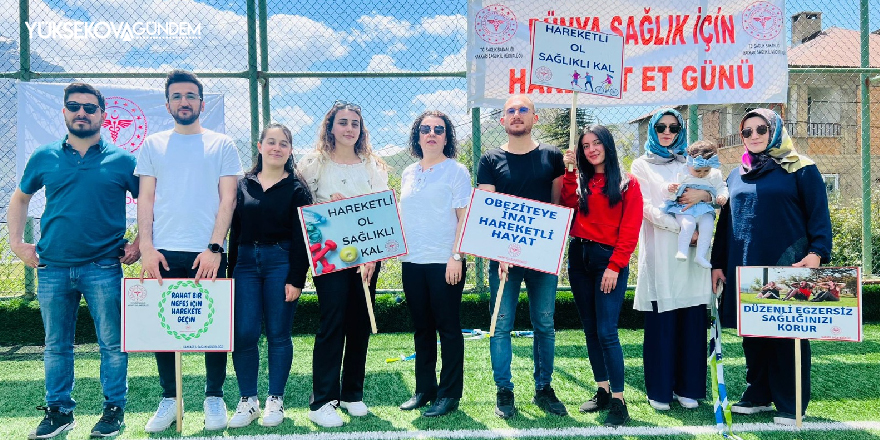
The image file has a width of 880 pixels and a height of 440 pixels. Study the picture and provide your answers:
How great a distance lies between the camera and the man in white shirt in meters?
3.71

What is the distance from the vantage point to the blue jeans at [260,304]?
3797 mm

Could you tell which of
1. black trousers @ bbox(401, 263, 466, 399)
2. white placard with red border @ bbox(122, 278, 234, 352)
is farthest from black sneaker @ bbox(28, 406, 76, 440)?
black trousers @ bbox(401, 263, 466, 399)

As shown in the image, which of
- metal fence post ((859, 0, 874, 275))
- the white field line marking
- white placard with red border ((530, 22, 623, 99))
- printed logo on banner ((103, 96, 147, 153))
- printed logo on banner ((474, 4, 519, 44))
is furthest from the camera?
metal fence post ((859, 0, 874, 275))

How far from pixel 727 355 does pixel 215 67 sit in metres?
5.47

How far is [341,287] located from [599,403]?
1.84 meters

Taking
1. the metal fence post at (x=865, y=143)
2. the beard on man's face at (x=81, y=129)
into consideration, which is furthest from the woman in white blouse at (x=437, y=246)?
the metal fence post at (x=865, y=143)

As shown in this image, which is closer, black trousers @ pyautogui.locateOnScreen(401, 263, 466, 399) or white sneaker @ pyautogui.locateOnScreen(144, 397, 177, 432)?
white sneaker @ pyautogui.locateOnScreen(144, 397, 177, 432)

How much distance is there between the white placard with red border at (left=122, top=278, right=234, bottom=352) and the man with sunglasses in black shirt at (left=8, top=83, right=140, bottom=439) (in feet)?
0.58

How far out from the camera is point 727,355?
18.5 ft

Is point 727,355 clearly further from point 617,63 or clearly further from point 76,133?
point 76,133

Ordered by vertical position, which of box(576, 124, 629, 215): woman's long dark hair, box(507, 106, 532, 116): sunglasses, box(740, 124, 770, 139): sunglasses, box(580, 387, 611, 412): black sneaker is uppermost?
box(507, 106, 532, 116): sunglasses

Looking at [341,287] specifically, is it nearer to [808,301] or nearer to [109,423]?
[109,423]

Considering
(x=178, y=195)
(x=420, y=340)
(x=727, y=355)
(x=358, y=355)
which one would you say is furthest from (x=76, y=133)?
(x=727, y=355)

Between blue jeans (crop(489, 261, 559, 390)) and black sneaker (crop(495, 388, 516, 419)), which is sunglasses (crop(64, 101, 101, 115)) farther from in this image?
black sneaker (crop(495, 388, 516, 419))
